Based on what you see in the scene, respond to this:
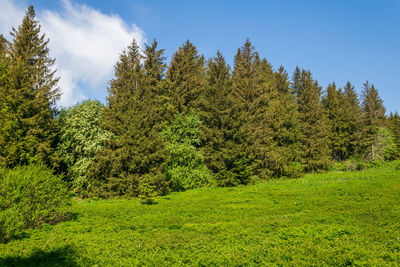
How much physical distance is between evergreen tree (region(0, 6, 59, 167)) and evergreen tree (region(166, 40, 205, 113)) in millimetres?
14643

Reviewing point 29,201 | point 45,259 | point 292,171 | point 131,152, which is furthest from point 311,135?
point 45,259

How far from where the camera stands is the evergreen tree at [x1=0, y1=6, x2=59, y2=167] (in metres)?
22.7

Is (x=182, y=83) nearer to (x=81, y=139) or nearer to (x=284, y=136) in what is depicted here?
(x=81, y=139)

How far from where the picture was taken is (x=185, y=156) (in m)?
27.4

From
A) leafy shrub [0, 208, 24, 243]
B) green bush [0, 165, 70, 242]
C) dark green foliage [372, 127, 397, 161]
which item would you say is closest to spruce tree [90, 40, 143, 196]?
green bush [0, 165, 70, 242]

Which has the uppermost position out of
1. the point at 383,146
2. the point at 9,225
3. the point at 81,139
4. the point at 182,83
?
the point at 182,83

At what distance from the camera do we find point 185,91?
34.0 metres

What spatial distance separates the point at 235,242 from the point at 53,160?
23770 mm

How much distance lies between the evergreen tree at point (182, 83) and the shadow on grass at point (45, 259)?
82.5 feet

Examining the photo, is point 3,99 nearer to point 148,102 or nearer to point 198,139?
point 148,102

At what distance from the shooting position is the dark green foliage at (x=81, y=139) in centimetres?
2535

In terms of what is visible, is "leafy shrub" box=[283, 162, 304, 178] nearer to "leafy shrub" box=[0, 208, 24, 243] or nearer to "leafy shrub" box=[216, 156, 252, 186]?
"leafy shrub" box=[216, 156, 252, 186]

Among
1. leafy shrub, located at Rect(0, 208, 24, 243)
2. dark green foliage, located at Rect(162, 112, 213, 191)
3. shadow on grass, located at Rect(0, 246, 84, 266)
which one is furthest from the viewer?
dark green foliage, located at Rect(162, 112, 213, 191)

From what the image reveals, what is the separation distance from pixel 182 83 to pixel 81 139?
1535cm
